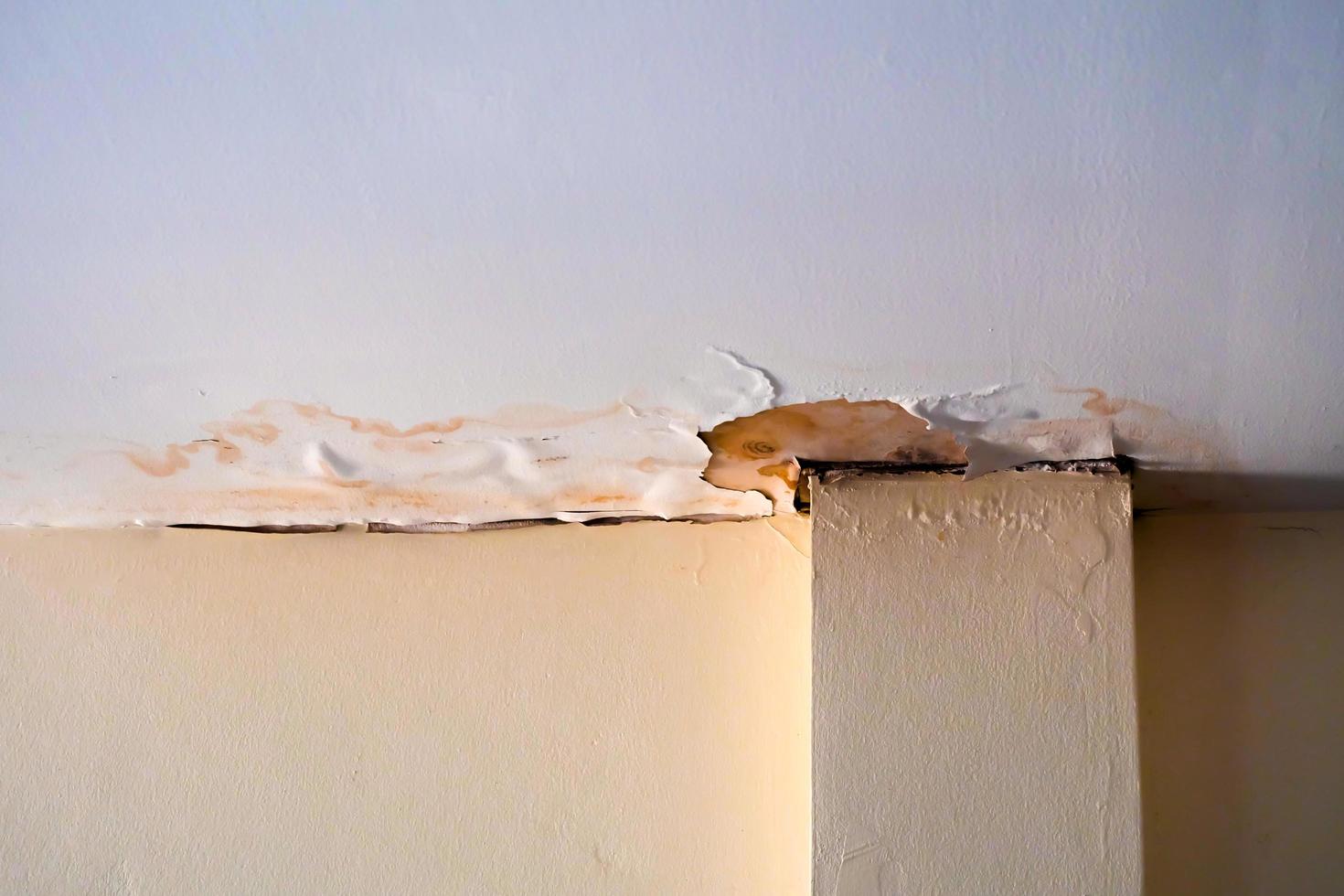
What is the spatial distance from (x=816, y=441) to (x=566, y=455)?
0.32 metres

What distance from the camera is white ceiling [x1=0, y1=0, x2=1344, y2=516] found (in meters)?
0.63

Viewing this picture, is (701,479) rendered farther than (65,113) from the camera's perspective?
Yes

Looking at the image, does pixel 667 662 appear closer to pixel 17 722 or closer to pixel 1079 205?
pixel 1079 205

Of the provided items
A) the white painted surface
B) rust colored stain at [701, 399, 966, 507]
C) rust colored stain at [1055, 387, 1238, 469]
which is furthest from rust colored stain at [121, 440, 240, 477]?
rust colored stain at [1055, 387, 1238, 469]

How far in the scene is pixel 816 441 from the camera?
120cm

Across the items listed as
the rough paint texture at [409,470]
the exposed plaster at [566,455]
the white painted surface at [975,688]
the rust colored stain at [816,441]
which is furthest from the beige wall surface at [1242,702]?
the rough paint texture at [409,470]

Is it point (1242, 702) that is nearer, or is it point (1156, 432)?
point (1156, 432)

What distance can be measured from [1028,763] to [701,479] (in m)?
0.56

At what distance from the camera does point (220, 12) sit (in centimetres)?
62

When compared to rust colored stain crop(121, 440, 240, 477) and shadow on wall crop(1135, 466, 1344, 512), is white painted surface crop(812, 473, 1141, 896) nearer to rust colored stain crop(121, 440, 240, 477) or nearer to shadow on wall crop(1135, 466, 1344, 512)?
shadow on wall crop(1135, 466, 1344, 512)

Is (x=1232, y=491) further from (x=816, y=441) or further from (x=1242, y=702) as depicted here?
(x=816, y=441)

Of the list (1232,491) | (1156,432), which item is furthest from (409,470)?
(1232,491)

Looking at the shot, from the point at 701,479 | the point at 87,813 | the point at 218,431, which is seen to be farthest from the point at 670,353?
the point at 87,813

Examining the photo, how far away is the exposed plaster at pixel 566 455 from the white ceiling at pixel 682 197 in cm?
6
